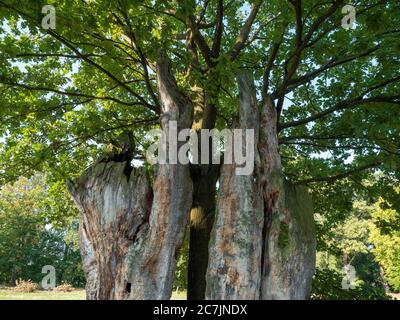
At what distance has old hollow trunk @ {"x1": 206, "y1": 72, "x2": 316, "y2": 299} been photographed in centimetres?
410

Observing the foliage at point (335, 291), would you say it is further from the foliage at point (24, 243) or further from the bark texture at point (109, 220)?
the foliage at point (24, 243)

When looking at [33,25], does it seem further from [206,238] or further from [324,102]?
[324,102]

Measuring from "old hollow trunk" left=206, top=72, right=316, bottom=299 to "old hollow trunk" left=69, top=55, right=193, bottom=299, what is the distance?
1.64 ft

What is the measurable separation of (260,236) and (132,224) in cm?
149

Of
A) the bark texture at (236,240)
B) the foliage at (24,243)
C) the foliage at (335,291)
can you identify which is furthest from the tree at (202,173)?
A: the foliage at (24,243)

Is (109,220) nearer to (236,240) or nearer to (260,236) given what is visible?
(236,240)

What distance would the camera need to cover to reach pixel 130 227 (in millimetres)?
4523

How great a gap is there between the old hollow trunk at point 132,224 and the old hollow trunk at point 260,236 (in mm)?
501

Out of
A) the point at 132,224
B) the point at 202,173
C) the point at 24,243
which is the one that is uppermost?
the point at 202,173

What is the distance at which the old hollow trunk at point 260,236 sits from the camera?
410 centimetres

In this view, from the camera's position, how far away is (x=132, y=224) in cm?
454

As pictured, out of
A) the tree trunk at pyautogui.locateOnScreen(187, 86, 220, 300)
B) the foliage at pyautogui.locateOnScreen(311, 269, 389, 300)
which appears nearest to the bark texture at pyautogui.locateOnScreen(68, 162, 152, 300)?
the tree trunk at pyautogui.locateOnScreen(187, 86, 220, 300)

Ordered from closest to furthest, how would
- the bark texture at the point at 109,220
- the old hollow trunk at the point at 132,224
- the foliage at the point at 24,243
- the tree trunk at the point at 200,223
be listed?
1. the old hollow trunk at the point at 132,224
2. the bark texture at the point at 109,220
3. the tree trunk at the point at 200,223
4. the foliage at the point at 24,243

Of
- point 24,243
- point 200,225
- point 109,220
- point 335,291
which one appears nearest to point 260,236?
point 200,225
